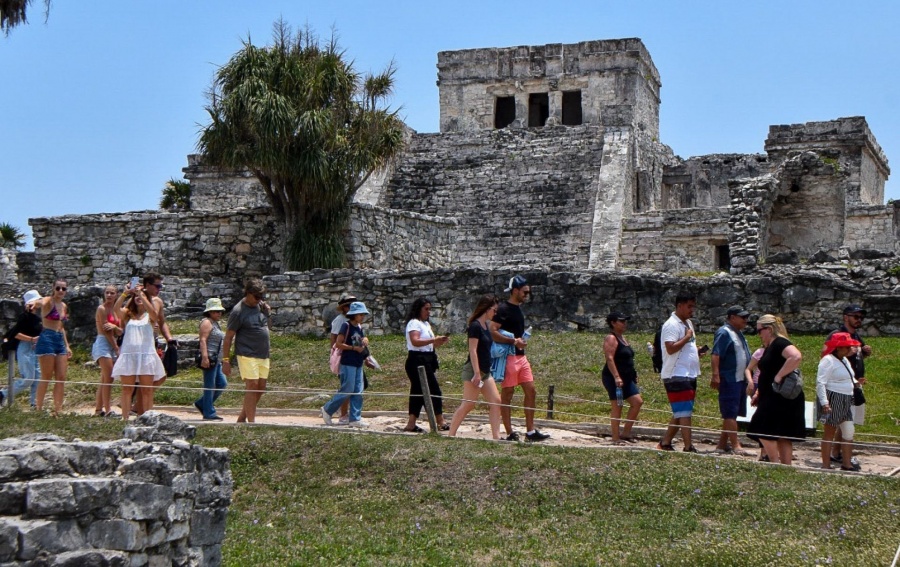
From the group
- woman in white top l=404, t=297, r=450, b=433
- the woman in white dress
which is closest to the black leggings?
woman in white top l=404, t=297, r=450, b=433

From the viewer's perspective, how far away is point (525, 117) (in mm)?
35344

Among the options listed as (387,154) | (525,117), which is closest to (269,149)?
(387,154)

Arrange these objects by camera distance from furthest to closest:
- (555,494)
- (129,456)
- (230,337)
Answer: (230,337)
(555,494)
(129,456)

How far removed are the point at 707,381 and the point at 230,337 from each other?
513 cm

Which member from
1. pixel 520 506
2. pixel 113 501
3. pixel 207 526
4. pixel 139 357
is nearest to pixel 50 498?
pixel 113 501

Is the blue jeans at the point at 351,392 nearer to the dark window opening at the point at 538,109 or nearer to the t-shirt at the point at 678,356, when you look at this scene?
the t-shirt at the point at 678,356

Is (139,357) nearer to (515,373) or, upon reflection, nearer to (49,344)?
(49,344)

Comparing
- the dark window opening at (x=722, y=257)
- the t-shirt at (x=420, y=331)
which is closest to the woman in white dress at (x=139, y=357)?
the t-shirt at (x=420, y=331)

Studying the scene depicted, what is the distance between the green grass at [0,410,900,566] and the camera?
7613mm

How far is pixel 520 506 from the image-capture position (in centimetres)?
849

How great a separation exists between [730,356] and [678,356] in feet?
1.36

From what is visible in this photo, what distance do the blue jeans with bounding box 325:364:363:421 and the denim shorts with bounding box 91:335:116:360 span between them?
200cm

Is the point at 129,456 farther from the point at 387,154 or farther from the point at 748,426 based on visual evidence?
the point at 387,154

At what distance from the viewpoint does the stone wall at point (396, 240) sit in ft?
64.9
